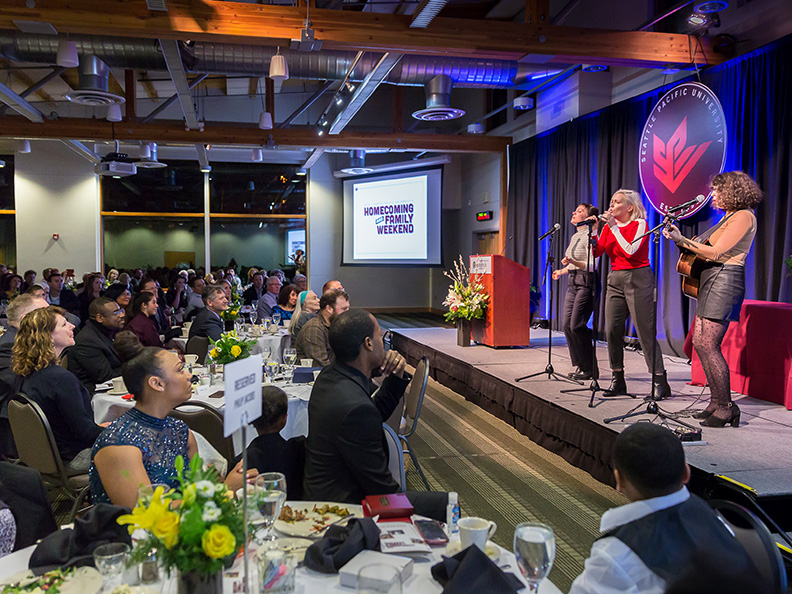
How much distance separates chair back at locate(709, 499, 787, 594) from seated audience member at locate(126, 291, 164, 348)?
464 centimetres

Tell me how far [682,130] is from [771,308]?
2714 mm

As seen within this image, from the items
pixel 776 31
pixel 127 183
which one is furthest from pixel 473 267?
pixel 127 183

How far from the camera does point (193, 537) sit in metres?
1.17

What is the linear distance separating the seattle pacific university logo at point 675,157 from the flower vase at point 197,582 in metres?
6.65

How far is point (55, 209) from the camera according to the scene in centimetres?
1546

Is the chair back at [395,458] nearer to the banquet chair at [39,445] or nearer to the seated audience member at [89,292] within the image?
the banquet chair at [39,445]

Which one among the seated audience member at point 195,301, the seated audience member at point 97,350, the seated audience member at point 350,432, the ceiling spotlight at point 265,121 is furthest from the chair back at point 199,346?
the ceiling spotlight at point 265,121

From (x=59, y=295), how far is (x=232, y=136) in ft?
13.1

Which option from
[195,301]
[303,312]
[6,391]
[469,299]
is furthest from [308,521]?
[195,301]

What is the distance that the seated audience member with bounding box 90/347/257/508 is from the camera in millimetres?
2021

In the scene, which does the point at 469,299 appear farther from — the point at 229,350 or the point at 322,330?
the point at 229,350

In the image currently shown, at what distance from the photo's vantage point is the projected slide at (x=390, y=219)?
44.9ft

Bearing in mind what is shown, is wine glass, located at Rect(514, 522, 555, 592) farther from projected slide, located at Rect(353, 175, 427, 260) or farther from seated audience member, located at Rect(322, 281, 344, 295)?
projected slide, located at Rect(353, 175, 427, 260)

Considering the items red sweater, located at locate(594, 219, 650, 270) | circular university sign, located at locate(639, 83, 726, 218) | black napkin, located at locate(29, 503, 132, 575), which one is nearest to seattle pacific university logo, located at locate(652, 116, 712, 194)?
circular university sign, located at locate(639, 83, 726, 218)
